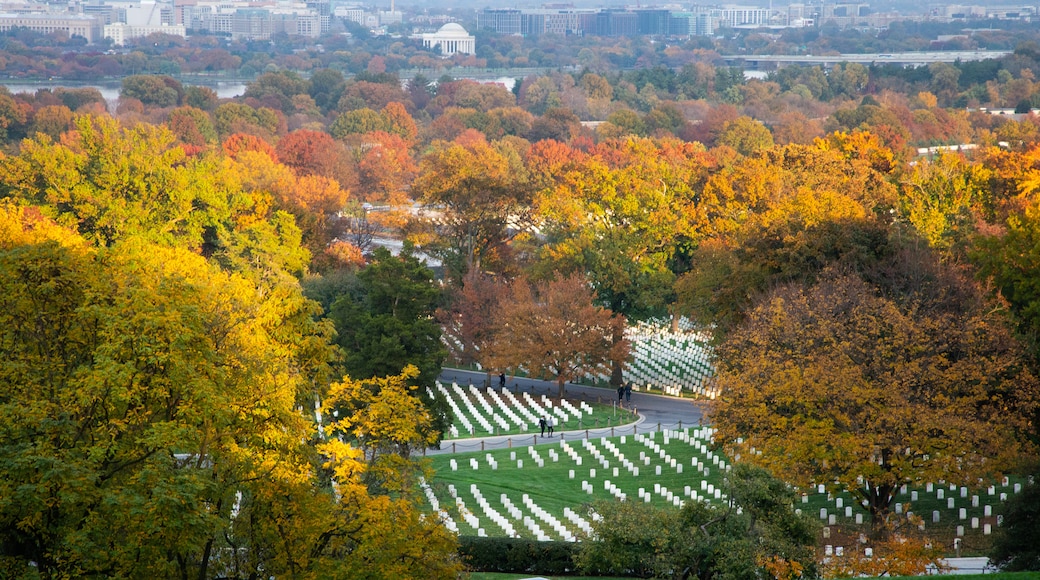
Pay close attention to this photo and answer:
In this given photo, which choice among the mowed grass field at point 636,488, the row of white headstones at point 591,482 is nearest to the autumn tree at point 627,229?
the row of white headstones at point 591,482

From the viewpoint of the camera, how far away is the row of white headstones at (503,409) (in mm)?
42062

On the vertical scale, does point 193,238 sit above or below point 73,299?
below

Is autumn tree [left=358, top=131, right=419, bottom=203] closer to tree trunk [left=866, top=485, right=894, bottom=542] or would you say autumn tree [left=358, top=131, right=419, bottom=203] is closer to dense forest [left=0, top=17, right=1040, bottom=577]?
dense forest [left=0, top=17, right=1040, bottom=577]

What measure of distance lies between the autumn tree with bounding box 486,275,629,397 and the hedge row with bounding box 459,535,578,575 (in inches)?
781

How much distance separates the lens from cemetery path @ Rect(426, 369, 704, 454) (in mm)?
39219

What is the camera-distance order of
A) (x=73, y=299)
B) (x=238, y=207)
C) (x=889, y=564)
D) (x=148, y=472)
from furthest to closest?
(x=238, y=207) → (x=889, y=564) → (x=73, y=299) → (x=148, y=472)

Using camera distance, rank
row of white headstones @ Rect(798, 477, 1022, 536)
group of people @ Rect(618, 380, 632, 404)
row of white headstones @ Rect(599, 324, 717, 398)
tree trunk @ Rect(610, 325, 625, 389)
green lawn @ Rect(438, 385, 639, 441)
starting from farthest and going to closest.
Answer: row of white headstones @ Rect(599, 324, 717, 398) → tree trunk @ Rect(610, 325, 625, 389) → group of people @ Rect(618, 380, 632, 404) → green lawn @ Rect(438, 385, 639, 441) → row of white headstones @ Rect(798, 477, 1022, 536)

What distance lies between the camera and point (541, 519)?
1188 inches

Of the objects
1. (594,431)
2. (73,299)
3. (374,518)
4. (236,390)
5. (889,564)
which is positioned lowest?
(594,431)

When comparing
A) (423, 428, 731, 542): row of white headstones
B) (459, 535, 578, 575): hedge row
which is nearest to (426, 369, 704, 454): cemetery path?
(423, 428, 731, 542): row of white headstones

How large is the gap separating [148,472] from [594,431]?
25.6 meters

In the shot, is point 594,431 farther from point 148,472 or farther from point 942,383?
point 148,472

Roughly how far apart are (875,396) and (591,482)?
362 inches

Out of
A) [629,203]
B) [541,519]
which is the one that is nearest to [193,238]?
[629,203]
